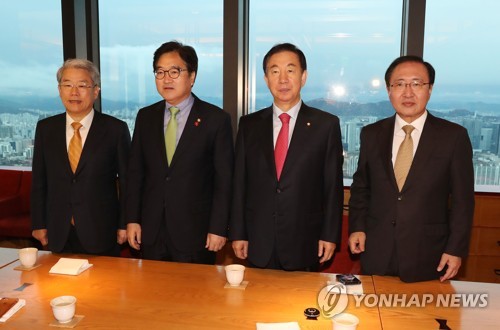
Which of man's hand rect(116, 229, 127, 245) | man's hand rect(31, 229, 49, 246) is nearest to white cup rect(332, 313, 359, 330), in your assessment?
man's hand rect(116, 229, 127, 245)

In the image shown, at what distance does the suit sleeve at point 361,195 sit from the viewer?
7.20 ft

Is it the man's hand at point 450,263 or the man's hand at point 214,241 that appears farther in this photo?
the man's hand at point 214,241

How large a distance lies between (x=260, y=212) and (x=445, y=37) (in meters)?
2.45

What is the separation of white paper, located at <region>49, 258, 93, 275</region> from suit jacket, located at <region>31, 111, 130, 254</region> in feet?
1.70

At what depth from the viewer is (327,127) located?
223cm

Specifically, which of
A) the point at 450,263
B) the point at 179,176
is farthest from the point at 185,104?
the point at 450,263

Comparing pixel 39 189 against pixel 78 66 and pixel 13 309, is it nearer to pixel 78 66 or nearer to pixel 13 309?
pixel 78 66

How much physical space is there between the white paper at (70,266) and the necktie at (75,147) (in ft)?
2.26

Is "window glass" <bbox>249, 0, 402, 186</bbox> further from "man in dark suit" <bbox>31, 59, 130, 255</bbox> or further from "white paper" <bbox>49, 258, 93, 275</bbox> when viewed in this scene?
"white paper" <bbox>49, 258, 93, 275</bbox>

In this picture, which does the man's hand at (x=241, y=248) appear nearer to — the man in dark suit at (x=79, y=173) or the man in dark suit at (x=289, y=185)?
the man in dark suit at (x=289, y=185)

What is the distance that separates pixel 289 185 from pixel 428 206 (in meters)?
0.65

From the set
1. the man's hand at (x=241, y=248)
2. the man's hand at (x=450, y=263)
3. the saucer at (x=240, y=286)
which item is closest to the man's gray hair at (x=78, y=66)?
the man's hand at (x=241, y=248)

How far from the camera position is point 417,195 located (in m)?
2.04

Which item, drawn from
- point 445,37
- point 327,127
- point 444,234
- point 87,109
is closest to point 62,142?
point 87,109
